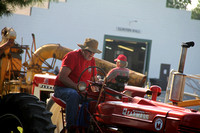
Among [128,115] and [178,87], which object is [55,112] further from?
[128,115]

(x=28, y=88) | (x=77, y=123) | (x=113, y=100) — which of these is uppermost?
(x=113, y=100)

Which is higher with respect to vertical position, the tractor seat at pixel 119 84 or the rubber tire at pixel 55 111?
the tractor seat at pixel 119 84

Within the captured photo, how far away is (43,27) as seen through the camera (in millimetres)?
17266

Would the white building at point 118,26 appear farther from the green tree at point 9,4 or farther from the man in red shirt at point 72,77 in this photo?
the man in red shirt at point 72,77

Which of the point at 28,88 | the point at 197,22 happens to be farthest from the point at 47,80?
the point at 197,22

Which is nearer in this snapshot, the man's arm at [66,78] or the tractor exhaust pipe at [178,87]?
the man's arm at [66,78]

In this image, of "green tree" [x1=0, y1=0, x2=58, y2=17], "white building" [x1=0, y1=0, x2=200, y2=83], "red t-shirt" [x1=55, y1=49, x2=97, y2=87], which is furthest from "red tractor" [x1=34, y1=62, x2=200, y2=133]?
"white building" [x1=0, y1=0, x2=200, y2=83]

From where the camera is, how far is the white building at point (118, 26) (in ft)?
56.6

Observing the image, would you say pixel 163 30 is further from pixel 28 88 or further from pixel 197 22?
pixel 28 88

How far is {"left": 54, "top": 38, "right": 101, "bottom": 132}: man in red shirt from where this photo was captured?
14.3 feet

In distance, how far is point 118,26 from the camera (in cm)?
1750

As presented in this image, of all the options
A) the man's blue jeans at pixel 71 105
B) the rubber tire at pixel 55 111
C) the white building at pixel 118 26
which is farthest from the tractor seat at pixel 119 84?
the white building at pixel 118 26

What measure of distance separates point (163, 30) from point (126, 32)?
2.01m

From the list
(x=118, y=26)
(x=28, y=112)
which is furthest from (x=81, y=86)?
(x=118, y=26)
